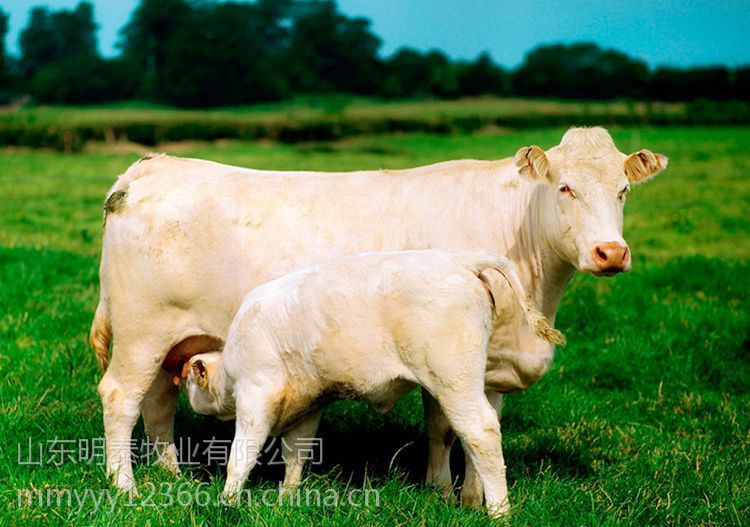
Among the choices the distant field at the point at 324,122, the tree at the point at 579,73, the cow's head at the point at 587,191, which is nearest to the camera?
the cow's head at the point at 587,191

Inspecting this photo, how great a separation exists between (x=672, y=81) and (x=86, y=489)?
63169 mm

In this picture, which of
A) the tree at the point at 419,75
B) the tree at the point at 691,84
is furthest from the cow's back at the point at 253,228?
the tree at the point at 419,75

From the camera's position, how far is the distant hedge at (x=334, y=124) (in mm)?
46750

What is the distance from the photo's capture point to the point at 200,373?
5.54 m

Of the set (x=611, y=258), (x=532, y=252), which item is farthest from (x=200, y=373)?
(x=611, y=258)

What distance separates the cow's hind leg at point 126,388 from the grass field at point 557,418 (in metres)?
0.26

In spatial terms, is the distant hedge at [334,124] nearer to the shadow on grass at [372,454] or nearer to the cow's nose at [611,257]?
the shadow on grass at [372,454]

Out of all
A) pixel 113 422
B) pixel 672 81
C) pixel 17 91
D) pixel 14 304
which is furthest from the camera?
pixel 17 91

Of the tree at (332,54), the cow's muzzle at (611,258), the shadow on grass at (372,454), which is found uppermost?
the tree at (332,54)

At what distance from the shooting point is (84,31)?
115062mm

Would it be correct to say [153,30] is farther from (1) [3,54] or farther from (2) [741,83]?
(2) [741,83]

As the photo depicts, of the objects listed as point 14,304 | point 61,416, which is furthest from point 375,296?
point 14,304

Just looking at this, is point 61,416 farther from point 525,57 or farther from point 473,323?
point 525,57

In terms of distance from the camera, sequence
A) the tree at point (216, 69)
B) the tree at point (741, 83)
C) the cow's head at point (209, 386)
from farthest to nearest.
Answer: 1. the tree at point (216, 69)
2. the tree at point (741, 83)
3. the cow's head at point (209, 386)
